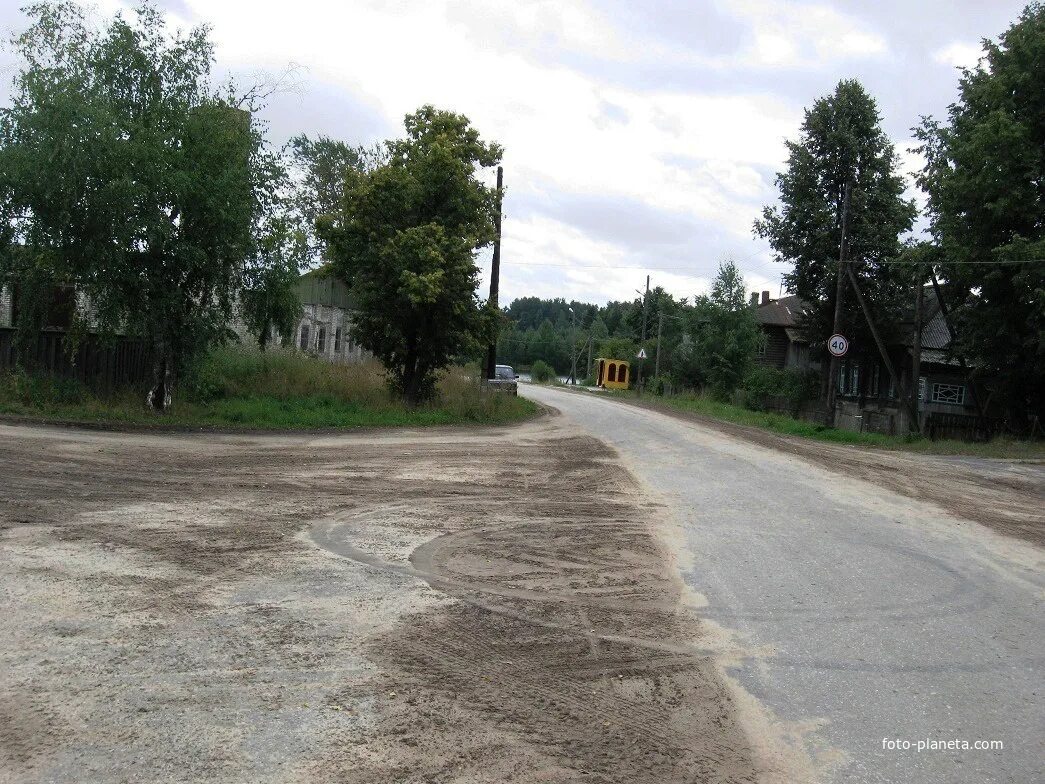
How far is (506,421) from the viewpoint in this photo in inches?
1110

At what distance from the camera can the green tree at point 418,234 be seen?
25.6 meters

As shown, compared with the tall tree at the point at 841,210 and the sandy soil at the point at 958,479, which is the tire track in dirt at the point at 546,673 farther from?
the tall tree at the point at 841,210

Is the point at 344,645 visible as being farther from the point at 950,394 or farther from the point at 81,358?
the point at 950,394

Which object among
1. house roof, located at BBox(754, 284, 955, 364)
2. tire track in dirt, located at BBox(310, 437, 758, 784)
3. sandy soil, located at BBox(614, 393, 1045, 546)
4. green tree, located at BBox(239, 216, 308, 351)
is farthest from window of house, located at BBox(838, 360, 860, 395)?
tire track in dirt, located at BBox(310, 437, 758, 784)

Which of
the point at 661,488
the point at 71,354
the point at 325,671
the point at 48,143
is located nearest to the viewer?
the point at 325,671

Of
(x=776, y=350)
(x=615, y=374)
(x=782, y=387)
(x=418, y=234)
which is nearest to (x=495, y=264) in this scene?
(x=418, y=234)

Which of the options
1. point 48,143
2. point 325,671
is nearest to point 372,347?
point 48,143

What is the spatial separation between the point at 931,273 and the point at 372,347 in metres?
20.9

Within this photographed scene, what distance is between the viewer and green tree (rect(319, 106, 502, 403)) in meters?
25.6

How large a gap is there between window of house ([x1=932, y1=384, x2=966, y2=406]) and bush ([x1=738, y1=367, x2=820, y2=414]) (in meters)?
6.23

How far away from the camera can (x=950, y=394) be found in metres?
41.8

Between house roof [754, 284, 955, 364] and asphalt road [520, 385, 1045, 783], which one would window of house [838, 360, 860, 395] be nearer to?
house roof [754, 284, 955, 364]

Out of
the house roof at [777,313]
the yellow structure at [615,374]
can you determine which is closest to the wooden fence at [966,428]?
the house roof at [777,313]

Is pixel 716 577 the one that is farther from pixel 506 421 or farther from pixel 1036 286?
pixel 1036 286
